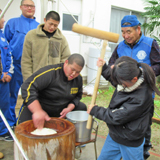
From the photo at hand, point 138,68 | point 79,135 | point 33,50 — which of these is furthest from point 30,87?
point 138,68

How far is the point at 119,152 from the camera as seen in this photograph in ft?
6.20

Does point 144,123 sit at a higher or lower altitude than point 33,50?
lower

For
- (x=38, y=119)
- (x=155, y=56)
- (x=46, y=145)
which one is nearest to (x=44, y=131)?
(x=38, y=119)

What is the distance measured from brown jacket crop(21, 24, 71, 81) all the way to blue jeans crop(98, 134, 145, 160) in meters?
1.55

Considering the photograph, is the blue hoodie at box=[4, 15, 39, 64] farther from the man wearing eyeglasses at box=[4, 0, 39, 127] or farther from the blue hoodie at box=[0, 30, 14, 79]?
the blue hoodie at box=[0, 30, 14, 79]

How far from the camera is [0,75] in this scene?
8.49 feet

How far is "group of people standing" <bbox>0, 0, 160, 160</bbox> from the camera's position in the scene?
1.61m

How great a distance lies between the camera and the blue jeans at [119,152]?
1741mm

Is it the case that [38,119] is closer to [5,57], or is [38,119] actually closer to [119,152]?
[119,152]

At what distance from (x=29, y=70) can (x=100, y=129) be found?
5.91ft

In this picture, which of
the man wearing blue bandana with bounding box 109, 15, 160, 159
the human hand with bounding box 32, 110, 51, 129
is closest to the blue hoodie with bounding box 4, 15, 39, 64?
the human hand with bounding box 32, 110, 51, 129

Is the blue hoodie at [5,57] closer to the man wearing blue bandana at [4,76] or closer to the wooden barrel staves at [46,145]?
the man wearing blue bandana at [4,76]

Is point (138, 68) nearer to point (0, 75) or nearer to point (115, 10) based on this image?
point (0, 75)

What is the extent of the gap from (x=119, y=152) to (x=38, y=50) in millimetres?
1810
